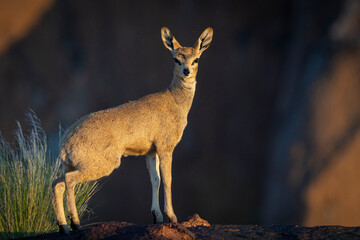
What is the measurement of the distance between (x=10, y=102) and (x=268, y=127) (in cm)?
471

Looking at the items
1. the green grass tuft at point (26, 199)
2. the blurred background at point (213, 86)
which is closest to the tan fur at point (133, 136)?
the green grass tuft at point (26, 199)

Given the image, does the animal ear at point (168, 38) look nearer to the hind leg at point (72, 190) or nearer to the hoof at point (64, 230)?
the hind leg at point (72, 190)

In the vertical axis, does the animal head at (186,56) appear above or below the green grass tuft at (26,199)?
above

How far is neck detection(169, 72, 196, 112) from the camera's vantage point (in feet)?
21.0

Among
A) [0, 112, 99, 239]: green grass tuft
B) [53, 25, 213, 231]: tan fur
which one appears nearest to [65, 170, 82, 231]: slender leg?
[53, 25, 213, 231]: tan fur

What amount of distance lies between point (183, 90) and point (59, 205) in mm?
2149

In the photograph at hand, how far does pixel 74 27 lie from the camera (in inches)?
356

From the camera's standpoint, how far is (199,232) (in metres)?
5.35

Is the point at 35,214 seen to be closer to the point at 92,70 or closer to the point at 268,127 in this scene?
the point at 92,70

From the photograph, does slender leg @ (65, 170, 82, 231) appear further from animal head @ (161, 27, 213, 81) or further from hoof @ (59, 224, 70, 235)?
animal head @ (161, 27, 213, 81)

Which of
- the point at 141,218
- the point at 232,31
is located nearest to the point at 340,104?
the point at 232,31

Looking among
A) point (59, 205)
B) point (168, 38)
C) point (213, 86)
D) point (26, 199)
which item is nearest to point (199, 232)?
point (59, 205)

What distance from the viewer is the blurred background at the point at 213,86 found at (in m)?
8.80

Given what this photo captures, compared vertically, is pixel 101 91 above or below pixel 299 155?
above
